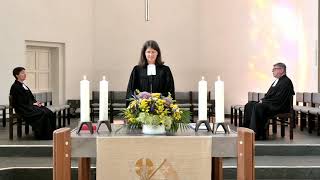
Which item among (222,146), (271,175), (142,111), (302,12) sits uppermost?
(302,12)

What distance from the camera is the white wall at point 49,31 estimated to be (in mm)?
10273

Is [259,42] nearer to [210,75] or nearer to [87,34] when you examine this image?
[210,75]

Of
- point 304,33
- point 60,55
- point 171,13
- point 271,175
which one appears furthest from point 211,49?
point 271,175

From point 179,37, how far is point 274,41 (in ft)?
8.30

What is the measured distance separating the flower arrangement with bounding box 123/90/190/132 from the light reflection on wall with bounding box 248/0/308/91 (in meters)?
7.85

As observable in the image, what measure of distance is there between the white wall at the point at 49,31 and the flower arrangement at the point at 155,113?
25.1ft

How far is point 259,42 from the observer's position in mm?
11383

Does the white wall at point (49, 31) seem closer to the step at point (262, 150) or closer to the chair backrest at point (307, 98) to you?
the step at point (262, 150)

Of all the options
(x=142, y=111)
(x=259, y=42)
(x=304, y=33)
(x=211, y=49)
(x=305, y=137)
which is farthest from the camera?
(x=211, y=49)

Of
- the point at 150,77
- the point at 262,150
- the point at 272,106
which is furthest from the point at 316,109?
the point at 150,77

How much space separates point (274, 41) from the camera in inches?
439

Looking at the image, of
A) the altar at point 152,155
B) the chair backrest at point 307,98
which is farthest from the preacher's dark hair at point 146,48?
the chair backrest at point 307,98

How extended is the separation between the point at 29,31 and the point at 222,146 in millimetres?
8620

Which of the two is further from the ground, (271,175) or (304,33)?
(304,33)
